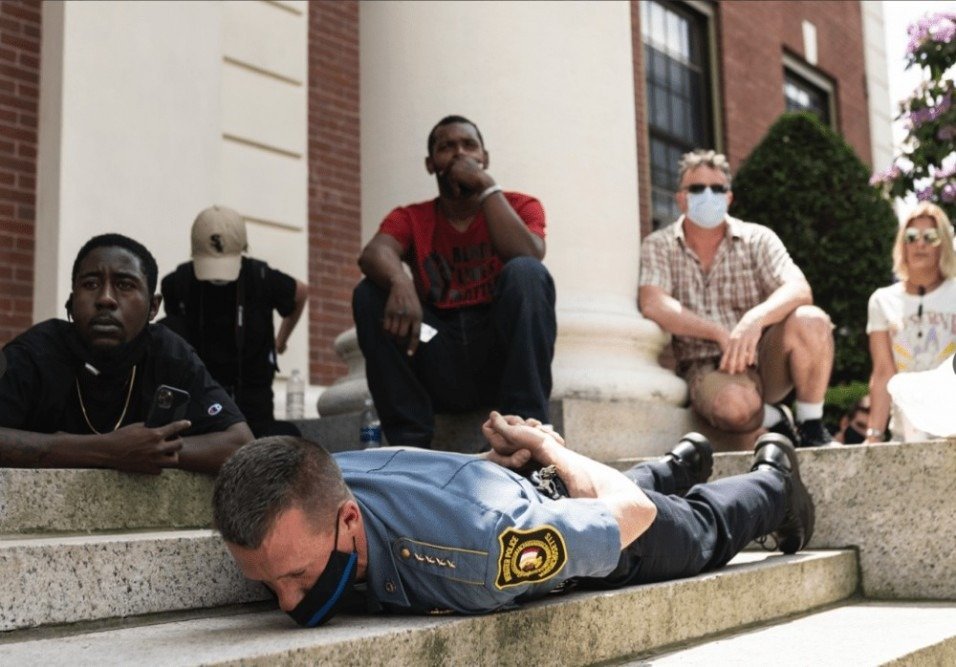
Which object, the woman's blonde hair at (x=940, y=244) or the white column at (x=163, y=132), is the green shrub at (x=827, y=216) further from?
the woman's blonde hair at (x=940, y=244)

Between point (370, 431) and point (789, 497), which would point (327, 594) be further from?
point (370, 431)

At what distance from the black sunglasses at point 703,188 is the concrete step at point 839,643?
89.2 inches

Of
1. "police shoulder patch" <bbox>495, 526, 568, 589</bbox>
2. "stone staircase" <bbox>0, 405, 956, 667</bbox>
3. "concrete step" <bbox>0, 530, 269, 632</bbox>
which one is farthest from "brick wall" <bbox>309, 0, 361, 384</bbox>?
"police shoulder patch" <bbox>495, 526, 568, 589</bbox>

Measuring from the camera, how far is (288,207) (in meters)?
7.39

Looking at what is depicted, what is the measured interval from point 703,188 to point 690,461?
1.85 m

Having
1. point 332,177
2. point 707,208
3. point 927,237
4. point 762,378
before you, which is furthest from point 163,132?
point 927,237

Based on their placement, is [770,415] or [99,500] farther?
[770,415]

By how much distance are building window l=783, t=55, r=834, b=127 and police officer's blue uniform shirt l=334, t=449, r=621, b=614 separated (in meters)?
12.8

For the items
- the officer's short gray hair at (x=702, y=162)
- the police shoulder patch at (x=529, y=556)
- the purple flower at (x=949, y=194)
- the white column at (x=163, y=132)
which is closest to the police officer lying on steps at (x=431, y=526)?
the police shoulder patch at (x=529, y=556)

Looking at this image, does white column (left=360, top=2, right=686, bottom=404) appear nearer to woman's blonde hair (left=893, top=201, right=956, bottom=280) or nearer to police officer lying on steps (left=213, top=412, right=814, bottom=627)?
woman's blonde hair (left=893, top=201, right=956, bottom=280)

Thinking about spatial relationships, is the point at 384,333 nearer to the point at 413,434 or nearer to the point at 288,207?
the point at 413,434

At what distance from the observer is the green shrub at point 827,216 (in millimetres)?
11617

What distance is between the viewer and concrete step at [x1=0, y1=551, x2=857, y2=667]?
205cm

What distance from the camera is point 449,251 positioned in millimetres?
4504
